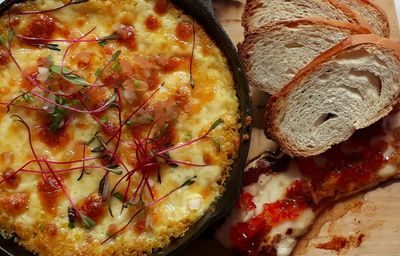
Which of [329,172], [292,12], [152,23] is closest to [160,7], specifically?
[152,23]

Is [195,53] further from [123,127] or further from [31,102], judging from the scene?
[31,102]

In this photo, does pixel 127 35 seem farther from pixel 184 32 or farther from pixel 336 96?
pixel 336 96

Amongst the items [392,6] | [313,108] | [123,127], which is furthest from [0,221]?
[392,6]

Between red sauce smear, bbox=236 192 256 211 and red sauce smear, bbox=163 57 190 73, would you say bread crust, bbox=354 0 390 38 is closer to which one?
red sauce smear, bbox=163 57 190 73

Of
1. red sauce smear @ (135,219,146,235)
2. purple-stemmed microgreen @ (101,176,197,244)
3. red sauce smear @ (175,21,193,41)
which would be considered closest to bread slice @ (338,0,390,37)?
red sauce smear @ (175,21,193,41)

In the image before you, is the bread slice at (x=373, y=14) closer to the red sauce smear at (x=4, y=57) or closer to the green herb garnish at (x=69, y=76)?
the green herb garnish at (x=69, y=76)

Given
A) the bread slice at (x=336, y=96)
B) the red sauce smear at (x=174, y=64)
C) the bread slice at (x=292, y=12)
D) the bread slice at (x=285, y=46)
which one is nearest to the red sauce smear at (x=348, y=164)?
the bread slice at (x=336, y=96)
